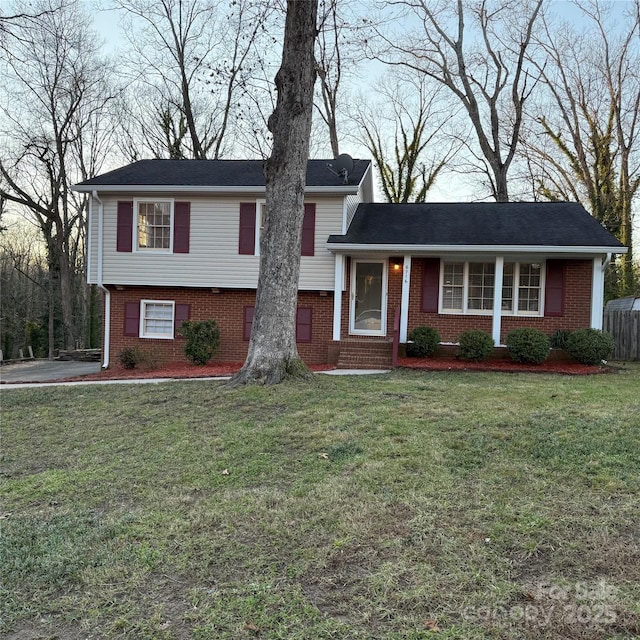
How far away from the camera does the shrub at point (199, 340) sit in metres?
12.3

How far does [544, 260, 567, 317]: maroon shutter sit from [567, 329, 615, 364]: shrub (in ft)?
3.21

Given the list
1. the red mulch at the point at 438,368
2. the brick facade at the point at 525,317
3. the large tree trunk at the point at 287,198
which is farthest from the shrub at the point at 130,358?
the brick facade at the point at 525,317

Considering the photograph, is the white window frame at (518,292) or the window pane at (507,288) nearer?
the white window frame at (518,292)

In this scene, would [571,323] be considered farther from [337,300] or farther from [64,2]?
[64,2]

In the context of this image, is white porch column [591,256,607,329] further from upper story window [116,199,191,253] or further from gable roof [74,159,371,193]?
upper story window [116,199,191,253]

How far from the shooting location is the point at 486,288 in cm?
A: 1257

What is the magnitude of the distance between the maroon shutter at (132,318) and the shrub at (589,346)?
10802mm

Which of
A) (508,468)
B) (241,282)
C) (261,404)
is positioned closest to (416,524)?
→ (508,468)

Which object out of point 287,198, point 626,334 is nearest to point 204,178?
point 287,198

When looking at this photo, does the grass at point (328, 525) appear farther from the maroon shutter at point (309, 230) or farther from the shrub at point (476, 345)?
the maroon shutter at point (309, 230)

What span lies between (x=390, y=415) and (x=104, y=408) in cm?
387

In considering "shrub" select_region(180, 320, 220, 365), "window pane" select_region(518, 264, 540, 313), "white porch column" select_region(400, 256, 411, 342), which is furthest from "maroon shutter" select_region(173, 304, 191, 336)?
"window pane" select_region(518, 264, 540, 313)

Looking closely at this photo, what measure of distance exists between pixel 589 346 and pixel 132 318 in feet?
37.0

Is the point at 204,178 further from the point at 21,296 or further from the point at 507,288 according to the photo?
the point at 21,296
